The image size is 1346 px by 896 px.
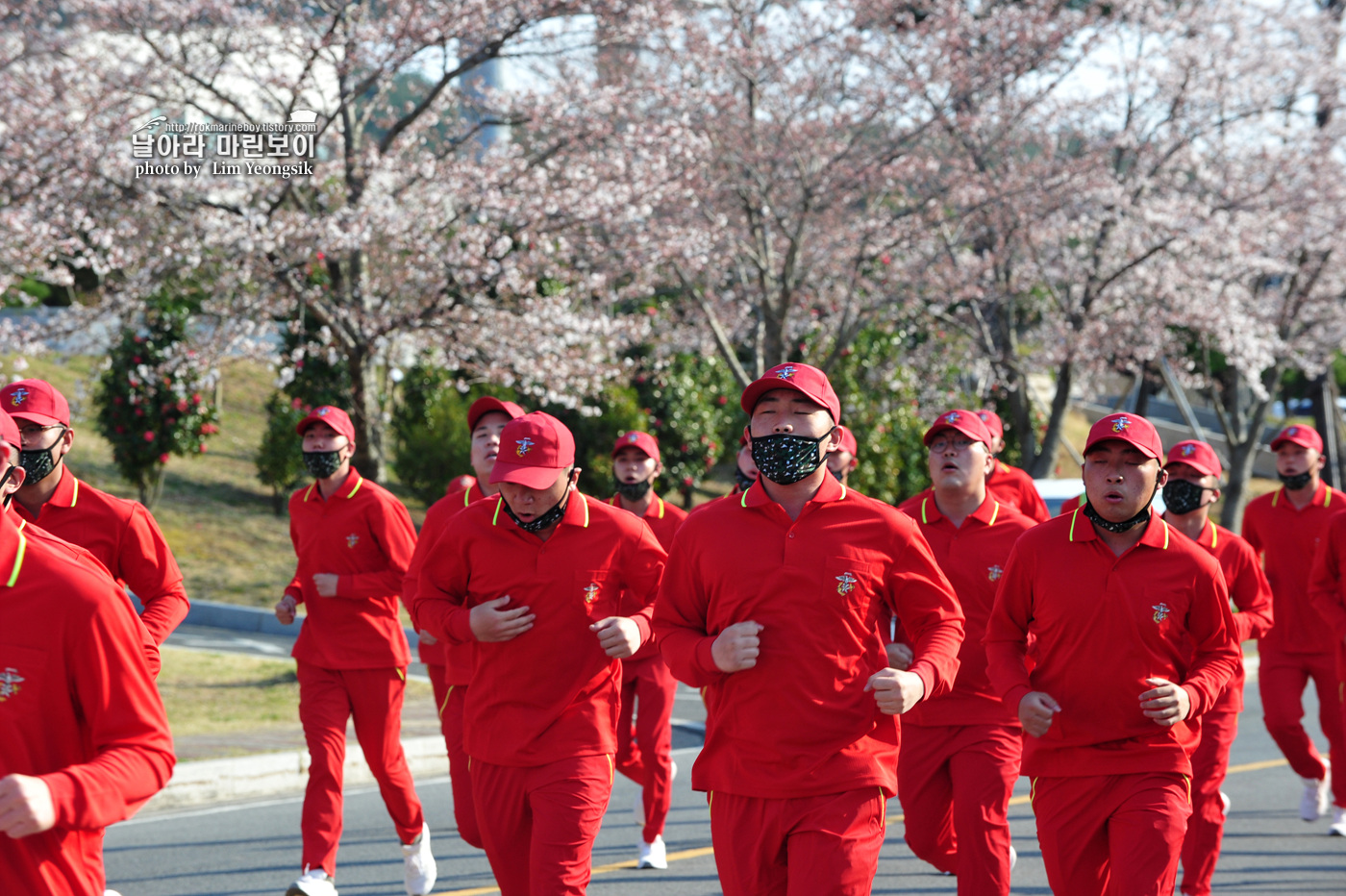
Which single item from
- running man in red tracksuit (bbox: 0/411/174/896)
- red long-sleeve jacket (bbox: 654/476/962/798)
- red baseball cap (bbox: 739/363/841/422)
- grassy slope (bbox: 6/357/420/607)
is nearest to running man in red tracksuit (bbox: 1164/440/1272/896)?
red long-sleeve jacket (bbox: 654/476/962/798)

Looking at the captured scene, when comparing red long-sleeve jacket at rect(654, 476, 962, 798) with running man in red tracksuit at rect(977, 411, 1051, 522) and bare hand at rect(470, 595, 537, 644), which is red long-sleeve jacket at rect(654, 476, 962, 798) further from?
running man in red tracksuit at rect(977, 411, 1051, 522)

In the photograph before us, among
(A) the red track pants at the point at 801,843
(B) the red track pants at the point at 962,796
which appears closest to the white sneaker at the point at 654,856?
(B) the red track pants at the point at 962,796

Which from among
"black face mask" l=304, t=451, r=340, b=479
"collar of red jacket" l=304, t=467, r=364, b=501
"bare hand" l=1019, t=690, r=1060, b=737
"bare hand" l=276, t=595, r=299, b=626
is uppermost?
"black face mask" l=304, t=451, r=340, b=479

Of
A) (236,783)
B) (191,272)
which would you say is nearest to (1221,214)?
(191,272)

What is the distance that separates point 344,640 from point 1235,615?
4312 mm

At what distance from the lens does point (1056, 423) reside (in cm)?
1894

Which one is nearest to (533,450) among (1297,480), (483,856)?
(483,856)

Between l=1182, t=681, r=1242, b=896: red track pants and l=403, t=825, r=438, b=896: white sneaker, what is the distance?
3.53 meters

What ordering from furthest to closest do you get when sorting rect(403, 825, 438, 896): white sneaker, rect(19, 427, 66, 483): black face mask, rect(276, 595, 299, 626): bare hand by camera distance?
rect(276, 595, 299, 626): bare hand → rect(403, 825, 438, 896): white sneaker → rect(19, 427, 66, 483): black face mask

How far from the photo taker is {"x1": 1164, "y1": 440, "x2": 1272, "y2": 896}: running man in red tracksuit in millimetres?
6188

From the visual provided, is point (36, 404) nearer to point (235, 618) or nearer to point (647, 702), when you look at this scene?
point (647, 702)

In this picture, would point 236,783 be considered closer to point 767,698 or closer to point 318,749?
point 318,749

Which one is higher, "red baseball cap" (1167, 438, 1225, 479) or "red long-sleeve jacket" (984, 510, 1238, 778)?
"red baseball cap" (1167, 438, 1225, 479)

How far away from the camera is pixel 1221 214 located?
19281 millimetres
